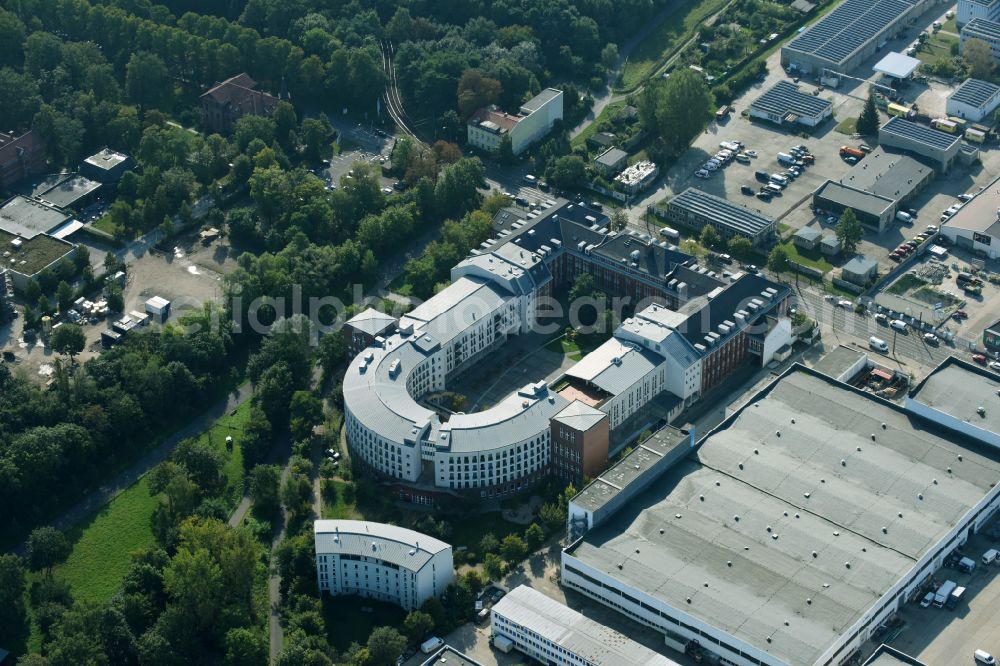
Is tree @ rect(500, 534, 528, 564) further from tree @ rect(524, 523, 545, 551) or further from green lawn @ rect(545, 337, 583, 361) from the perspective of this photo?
green lawn @ rect(545, 337, 583, 361)

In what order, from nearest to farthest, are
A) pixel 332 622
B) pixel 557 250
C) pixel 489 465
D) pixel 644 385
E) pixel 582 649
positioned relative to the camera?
pixel 582 649 → pixel 332 622 → pixel 489 465 → pixel 644 385 → pixel 557 250

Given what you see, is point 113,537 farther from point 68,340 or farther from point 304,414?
point 68,340

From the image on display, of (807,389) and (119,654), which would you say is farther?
(807,389)

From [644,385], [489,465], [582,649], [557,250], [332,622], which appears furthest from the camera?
[557,250]

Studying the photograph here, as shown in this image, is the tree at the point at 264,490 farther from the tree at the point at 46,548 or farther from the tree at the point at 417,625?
the tree at the point at 417,625

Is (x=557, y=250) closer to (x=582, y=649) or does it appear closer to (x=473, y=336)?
(x=473, y=336)

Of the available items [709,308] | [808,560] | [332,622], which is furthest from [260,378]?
[808,560]

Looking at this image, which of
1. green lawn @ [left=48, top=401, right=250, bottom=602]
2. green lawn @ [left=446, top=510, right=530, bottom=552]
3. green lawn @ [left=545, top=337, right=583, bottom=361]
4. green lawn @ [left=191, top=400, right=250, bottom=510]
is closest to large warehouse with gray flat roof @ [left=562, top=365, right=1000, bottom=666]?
green lawn @ [left=446, top=510, right=530, bottom=552]

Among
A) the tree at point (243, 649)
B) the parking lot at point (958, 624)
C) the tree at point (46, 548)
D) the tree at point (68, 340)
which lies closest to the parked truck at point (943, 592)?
the parking lot at point (958, 624)
